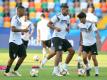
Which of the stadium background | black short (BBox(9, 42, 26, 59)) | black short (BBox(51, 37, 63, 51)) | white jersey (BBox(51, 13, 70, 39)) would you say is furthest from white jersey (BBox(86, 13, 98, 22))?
the stadium background

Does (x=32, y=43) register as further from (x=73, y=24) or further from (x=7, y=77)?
(x=7, y=77)

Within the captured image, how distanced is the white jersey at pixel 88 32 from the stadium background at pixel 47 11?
60.7ft

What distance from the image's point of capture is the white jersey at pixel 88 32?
19.5 meters

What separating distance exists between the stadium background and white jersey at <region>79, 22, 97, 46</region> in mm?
18516

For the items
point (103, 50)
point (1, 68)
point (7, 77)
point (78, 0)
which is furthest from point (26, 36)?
point (78, 0)

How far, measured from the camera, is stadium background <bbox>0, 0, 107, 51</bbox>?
39312mm

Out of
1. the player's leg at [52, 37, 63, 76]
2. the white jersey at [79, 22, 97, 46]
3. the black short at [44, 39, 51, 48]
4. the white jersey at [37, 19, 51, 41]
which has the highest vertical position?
the white jersey at [79, 22, 97, 46]

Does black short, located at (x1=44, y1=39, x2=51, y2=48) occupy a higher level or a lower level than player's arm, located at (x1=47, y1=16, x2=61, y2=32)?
lower

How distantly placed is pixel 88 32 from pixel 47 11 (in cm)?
2247

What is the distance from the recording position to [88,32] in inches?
776

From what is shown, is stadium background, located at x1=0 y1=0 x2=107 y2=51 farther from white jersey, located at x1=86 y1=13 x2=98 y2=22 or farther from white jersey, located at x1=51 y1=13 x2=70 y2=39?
white jersey, located at x1=51 y1=13 x2=70 y2=39

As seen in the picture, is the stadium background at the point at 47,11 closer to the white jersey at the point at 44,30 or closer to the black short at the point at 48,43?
the white jersey at the point at 44,30

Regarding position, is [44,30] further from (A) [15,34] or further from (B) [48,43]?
(A) [15,34]

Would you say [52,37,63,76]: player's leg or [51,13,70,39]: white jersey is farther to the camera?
[51,13,70,39]: white jersey
